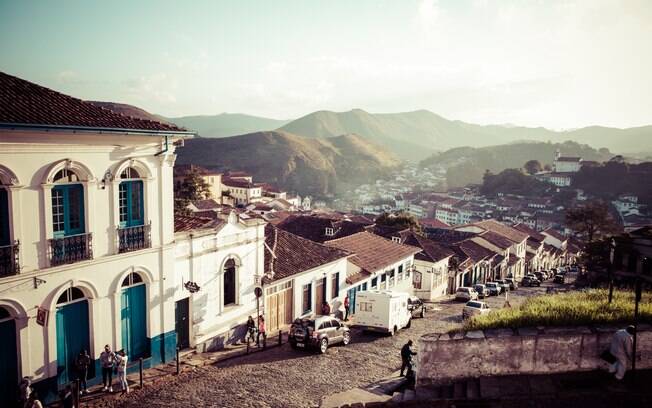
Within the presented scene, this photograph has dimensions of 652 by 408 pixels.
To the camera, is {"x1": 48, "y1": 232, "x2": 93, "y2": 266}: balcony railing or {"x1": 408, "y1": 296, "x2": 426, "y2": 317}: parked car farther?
{"x1": 408, "y1": 296, "x2": 426, "y2": 317}: parked car

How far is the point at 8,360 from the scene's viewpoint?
11.6 metres

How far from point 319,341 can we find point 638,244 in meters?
35.8

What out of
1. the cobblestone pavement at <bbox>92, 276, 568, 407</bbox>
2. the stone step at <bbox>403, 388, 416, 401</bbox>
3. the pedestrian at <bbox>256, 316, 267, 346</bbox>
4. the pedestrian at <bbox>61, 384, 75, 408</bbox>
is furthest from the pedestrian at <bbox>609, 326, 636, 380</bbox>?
the pedestrian at <bbox>61, 384, 75, 408</bbox>

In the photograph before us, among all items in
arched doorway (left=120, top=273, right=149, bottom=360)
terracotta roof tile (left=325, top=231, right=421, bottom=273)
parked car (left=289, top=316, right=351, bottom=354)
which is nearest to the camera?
arched doorway (left=120, top=273, right=149, bottom=360)

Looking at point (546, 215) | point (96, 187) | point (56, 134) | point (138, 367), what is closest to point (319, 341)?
point (138, 367)

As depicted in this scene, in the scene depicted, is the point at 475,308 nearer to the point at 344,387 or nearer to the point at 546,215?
the point at 344,387

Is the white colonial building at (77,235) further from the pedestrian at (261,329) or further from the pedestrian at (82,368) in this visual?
the pedestrian at (261,329)

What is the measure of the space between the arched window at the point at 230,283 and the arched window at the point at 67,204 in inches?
253

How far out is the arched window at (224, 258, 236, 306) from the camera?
1862 centimetres

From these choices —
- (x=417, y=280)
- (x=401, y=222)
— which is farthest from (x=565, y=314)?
(x=401, y=222)

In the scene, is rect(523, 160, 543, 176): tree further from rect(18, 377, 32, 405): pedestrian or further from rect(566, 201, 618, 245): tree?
rect(18, 377, 32, 405): pedestrian

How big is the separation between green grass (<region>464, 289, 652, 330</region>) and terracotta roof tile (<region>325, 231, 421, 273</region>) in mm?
16324

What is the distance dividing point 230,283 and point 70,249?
7.13 meters

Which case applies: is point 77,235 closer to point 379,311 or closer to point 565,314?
point 565,314
